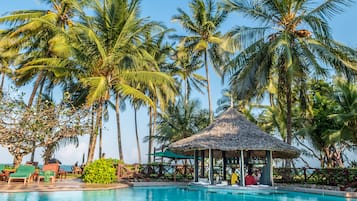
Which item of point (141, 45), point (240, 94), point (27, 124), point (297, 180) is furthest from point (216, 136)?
point (27, 124)

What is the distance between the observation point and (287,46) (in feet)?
41.3

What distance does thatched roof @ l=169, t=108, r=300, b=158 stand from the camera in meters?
12.2

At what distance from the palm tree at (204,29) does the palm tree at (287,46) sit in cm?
467

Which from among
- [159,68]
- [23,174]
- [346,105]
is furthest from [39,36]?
[346,105]

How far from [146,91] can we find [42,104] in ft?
26.9

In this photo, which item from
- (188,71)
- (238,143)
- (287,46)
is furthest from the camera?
(188,71)

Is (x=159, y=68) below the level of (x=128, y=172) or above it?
above

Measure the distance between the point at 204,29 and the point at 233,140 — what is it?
870 centimetres

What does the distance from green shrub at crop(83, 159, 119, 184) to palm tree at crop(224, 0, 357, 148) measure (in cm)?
645

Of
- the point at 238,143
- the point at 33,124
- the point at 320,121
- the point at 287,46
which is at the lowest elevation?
the point at 238,143

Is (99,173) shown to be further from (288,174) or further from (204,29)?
(204,29)

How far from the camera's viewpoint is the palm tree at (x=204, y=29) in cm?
1897

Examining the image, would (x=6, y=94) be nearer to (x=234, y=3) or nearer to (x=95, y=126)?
(x=95, y=126)

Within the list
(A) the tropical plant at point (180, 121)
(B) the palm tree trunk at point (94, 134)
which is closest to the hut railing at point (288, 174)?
(B) the palm tree trunk at point (94, 134)
